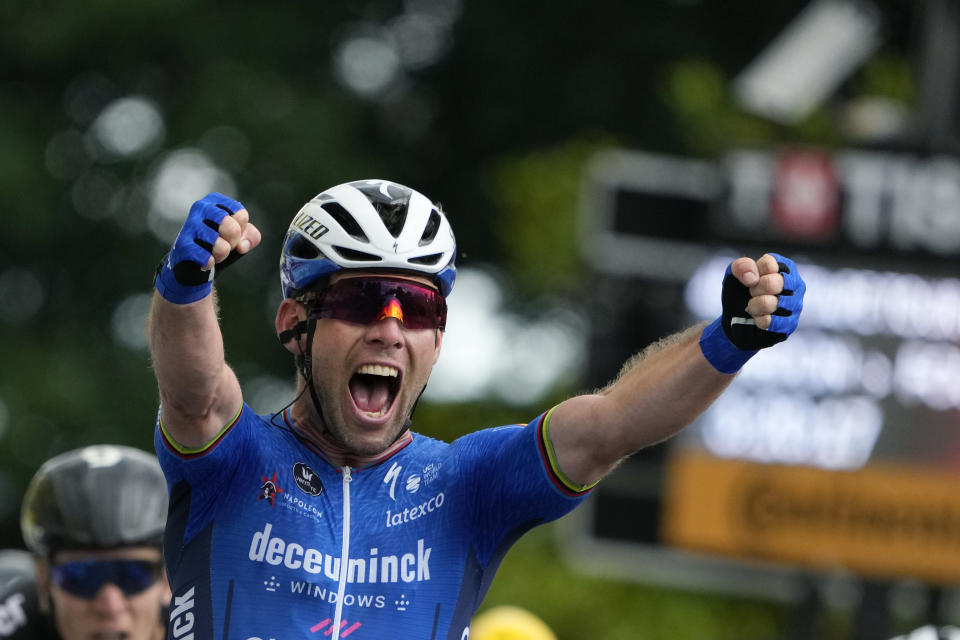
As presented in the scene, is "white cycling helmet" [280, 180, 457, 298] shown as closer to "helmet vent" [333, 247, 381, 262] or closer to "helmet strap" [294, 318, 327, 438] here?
"helmet vent" [333, 247, 381, 262]

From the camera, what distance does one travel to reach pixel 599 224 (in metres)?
11.4

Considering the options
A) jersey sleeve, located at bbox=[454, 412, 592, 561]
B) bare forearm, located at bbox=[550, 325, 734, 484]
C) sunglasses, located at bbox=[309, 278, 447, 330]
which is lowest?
jersey sleeve, located at bbox=[454, 412, 592, 561]

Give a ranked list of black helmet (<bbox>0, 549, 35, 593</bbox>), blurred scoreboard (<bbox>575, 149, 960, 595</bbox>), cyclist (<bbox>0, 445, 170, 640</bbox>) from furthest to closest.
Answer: blurred scoreboard (<bbox>575, 149, 960, 595</bbox>) → black helmet (<bbox>0, 549, 35, 593</bbox>) → cyclist (<bbox>0, 445, 170, 640</bbox>)

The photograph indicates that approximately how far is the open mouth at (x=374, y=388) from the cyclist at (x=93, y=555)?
6.47 feet

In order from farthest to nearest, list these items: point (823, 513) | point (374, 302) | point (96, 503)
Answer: point (823, 513)
point (96, 503)
point (374, 302)

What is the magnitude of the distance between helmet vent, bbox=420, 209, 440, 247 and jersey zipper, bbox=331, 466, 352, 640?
24.0 inches

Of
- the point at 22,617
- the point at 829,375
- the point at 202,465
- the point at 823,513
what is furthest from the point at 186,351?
the point at 823,513

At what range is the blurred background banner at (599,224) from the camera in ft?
35.3

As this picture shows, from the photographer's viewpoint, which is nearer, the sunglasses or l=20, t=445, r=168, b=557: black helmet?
the sunglasses

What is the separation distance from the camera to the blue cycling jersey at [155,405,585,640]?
434 centimetres

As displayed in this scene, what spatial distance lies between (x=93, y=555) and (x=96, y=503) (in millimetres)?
190

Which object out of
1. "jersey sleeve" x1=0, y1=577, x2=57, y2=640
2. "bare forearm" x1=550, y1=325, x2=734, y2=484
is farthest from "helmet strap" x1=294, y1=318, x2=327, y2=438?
"jersey sleeve" x1=0, y1=577, x2=57, y2=640

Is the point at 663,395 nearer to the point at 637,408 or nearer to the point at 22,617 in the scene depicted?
the point at 637,408

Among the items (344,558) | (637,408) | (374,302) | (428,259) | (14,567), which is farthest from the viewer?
(14,567)
